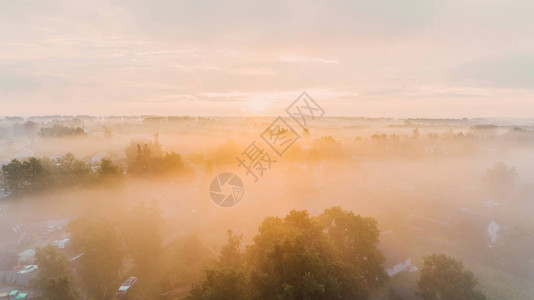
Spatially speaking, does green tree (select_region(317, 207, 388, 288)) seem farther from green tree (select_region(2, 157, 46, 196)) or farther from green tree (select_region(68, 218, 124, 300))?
green tree (select_region(2, 157, 46, 196))

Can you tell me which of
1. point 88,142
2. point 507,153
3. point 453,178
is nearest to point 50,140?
point 88,142

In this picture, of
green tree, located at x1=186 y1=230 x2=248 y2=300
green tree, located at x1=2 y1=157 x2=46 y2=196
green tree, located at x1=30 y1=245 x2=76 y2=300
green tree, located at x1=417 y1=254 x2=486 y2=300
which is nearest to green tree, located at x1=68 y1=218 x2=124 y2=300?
green tree, located at x1=30 y1=245 x2=76 y2=300

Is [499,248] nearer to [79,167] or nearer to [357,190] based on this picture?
[357,190]

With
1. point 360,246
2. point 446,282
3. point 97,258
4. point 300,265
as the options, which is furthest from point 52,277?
point 446,282

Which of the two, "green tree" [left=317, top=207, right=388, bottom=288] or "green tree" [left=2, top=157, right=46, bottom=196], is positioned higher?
"green tree" [left=2, top=157, right=46, bottom=196]

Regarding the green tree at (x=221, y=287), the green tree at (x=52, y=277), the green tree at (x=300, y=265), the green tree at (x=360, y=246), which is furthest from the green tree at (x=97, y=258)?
the green tree at (x=360, y=246)

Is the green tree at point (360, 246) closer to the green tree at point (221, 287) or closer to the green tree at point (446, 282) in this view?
the green tree at point (446, 282)
